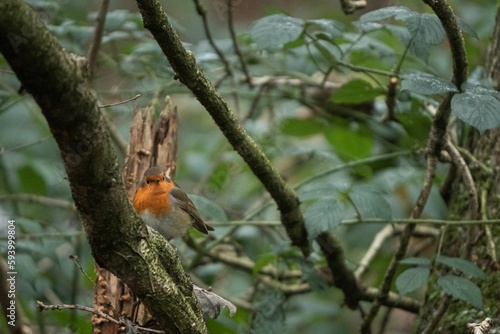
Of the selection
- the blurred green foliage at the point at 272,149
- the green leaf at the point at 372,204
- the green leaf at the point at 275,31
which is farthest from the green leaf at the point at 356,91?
the green leaf at the point at 372,204

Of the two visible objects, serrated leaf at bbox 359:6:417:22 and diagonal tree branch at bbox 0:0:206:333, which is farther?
serrated leaf at bbox 359:6:417:22

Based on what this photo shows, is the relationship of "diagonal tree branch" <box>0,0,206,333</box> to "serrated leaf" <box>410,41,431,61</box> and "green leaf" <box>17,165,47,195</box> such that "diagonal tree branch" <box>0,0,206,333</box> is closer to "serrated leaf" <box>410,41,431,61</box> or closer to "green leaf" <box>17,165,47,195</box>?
"serrated leaf" <box>410,41,431,61</box>

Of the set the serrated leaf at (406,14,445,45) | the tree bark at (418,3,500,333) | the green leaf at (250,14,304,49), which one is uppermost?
the serrated leaf at (406,14,445,45)

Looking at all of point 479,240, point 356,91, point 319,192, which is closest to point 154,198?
point 319,192

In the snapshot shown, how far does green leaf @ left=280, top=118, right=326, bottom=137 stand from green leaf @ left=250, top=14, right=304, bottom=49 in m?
1.32

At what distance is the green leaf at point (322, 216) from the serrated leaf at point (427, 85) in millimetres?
534

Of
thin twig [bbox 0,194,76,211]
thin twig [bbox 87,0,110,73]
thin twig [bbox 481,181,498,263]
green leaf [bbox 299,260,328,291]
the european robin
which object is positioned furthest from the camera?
thin twig [bbox 0,194,76,211]

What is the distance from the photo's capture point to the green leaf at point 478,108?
216 centimetres

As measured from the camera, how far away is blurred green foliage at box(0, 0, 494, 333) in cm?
296

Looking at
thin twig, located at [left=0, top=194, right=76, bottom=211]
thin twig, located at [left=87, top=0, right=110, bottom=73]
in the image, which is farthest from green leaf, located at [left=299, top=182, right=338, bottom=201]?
thin twig, located at [left=0, top=194, right=76, bottom=211]

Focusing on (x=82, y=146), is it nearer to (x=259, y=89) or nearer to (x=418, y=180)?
(x=418, y=180)

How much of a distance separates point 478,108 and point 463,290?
1.93ft

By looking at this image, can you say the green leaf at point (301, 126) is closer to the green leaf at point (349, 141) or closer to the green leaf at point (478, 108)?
the green leaf at point (349, 141)

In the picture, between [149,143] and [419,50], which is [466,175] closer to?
[419,50]
